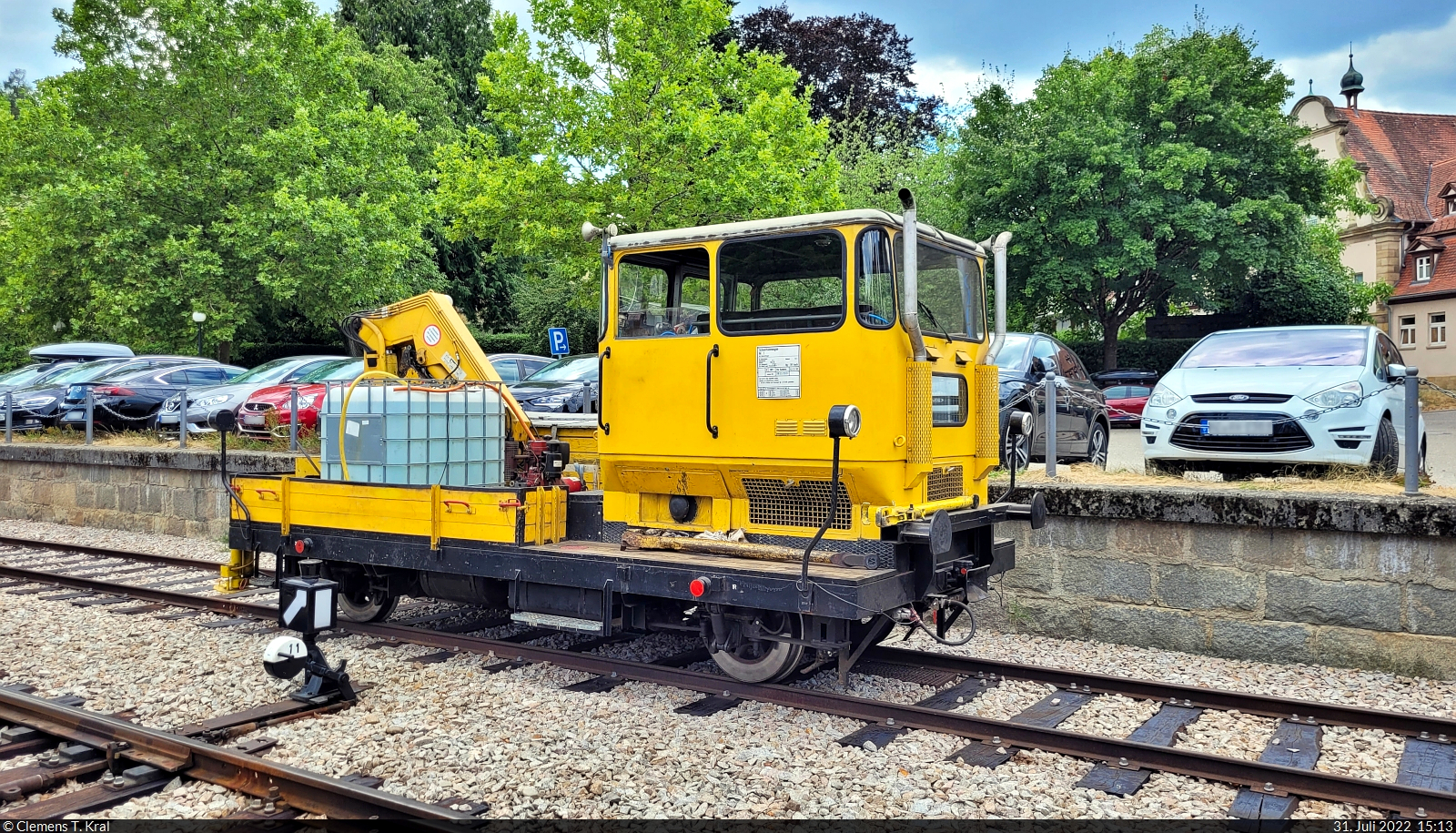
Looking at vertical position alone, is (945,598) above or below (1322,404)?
below

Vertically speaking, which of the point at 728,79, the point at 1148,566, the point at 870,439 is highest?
the point at 728,79

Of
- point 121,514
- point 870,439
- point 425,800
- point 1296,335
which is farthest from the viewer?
point 121,514

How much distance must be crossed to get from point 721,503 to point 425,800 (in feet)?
8.07

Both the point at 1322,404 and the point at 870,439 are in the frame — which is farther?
the point at 1322,404

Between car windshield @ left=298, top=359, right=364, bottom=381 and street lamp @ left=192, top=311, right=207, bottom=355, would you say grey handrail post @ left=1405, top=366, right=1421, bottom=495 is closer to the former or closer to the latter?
car windshield @ left=298, top=359, right=364, bottom=381

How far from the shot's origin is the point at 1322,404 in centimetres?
805

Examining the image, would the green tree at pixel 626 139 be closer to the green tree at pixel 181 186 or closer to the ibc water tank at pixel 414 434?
the green tree at pixel 181 186

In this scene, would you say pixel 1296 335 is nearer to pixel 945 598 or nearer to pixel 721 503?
pixel 945 598

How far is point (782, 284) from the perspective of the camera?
243 inches

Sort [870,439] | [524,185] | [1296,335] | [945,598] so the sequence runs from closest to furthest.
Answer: [870,439], [945,598], [1296,335], [524,185]

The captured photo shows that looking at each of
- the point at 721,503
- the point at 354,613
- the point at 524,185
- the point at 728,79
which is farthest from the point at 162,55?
the point at 721,503

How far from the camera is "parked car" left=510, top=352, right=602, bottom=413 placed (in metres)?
15.8

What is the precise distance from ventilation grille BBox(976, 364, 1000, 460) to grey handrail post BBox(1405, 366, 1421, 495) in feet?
9.17

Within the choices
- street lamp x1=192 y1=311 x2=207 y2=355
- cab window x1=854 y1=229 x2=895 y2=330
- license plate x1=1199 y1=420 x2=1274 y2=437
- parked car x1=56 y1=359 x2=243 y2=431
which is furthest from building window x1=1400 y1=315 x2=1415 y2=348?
cab window x1=854 y1=229 x2=895 y2=330
